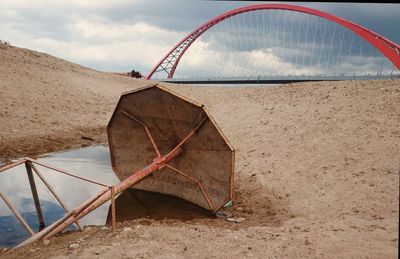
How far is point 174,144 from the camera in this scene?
8.44 m

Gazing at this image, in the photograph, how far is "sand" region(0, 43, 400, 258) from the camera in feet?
18.0

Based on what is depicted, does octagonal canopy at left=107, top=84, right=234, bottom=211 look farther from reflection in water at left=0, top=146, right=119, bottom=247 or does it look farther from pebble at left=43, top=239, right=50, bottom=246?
pebble at left=43, top=239, right=50, bottom=246

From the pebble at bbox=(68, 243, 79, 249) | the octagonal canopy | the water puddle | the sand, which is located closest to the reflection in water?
the water puddle

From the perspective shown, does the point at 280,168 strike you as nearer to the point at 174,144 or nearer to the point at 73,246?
the point at 174,144

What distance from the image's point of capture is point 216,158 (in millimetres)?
7539

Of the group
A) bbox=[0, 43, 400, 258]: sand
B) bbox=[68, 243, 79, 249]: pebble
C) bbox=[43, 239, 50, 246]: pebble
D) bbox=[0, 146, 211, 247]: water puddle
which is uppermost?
bbox=[0, 43, 400, 258]: sand

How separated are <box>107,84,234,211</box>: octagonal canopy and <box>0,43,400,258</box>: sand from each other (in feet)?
3.01

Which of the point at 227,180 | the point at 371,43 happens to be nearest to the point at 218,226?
the point at 227,180

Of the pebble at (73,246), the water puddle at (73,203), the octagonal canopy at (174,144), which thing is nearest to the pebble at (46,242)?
the pebble at (73,246)

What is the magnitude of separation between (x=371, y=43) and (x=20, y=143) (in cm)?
4199

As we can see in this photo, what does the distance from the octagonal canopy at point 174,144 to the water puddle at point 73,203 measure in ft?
1.04

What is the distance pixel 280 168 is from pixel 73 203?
5.20m

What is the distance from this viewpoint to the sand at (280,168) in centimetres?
548

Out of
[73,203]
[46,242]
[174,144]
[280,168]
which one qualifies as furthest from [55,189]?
[280,168]
